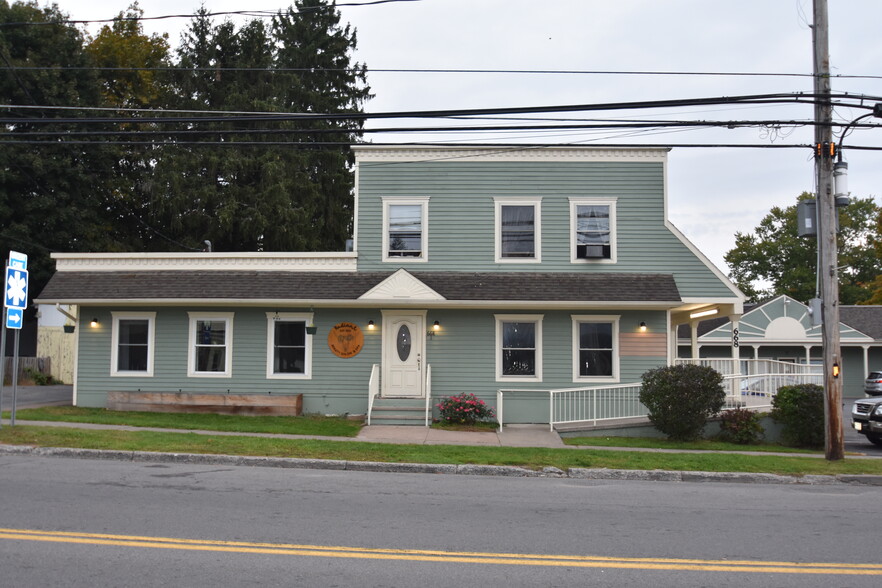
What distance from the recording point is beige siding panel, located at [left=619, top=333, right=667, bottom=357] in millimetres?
18266

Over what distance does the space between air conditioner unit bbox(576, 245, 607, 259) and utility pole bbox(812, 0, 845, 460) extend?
20.0ft

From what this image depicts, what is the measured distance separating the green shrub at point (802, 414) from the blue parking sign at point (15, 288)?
15.5 metres

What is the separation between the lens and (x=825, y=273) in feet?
43.0

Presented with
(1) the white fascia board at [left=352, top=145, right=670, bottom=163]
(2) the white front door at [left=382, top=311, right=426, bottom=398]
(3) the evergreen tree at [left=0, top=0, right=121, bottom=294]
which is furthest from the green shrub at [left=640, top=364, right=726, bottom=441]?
(3) the evergreen tree at [left=0, top=0, right=121, bottom=294]

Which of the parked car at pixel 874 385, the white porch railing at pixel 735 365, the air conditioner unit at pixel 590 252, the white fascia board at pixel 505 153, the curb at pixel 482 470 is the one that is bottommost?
the curb at pixel 482 470

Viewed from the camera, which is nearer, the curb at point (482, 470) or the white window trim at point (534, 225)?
the curb at point (482, 470)

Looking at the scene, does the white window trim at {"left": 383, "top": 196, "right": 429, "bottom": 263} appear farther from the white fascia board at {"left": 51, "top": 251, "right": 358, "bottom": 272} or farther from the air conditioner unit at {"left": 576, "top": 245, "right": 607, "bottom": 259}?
the air conditioner unit at {"left": 576, "top": 245, "right": 607, "bottom": 259}

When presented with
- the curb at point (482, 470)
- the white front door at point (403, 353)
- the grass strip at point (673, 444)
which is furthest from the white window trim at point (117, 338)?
the grass strip at point (673, 444)

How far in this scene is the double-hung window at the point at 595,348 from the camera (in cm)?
1825

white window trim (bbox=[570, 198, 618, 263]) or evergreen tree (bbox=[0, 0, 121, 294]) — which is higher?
evergreen tree (bbox=[0, 0, 121, 294])

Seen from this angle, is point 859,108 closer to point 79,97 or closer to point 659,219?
point 659,219

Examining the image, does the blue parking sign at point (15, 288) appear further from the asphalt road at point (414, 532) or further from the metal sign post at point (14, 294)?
the asphalt road at point (414, 532)

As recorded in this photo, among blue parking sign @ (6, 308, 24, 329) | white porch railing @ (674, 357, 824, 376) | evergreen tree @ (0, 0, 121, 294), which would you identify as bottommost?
white porch railing @ (674, 357, 824, 376)

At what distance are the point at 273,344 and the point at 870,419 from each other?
46.8 feet
